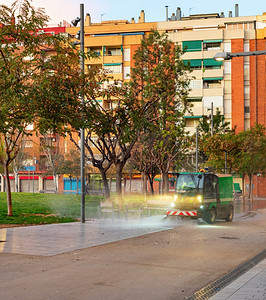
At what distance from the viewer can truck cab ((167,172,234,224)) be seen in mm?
21438

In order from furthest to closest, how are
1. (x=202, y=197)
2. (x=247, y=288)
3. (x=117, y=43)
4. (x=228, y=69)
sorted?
(x=117, y=43)
(x=228, y=69)
(x=202, y=197)
(x=247, y=288)

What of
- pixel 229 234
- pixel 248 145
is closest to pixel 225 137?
pixel 248 145

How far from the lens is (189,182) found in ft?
74.5

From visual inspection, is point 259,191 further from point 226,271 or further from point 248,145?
point 226,271

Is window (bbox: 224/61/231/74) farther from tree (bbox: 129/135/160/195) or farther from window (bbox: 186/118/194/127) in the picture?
tree (bbox: 129/135/160/195)

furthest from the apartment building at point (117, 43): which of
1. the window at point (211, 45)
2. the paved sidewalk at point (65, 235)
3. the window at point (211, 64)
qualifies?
the paved sidewalk at point (65, 235)

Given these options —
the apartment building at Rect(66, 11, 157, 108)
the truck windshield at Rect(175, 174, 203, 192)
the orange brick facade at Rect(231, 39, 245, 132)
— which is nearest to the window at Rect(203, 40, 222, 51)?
the orange brick facade at Rect(231, 39, 245, 132)

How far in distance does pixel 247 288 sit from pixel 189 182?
14979 millimetres

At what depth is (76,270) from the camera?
944 cm

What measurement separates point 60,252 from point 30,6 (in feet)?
26.4

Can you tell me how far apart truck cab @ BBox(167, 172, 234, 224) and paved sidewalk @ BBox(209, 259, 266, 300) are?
11.9 metres

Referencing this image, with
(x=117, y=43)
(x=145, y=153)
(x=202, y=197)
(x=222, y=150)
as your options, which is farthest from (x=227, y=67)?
(x=202, y=197)

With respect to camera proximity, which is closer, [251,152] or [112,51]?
A: [251,152]

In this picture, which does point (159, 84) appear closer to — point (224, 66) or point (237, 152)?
point (237, 152)
